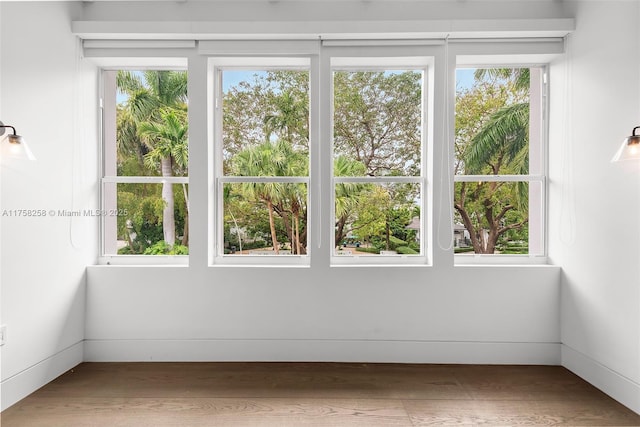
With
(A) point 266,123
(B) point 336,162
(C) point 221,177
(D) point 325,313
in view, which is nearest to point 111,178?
(C) point 221,177

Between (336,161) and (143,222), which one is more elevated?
(336,161)

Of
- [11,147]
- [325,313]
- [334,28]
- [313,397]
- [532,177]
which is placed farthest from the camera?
[532,177]

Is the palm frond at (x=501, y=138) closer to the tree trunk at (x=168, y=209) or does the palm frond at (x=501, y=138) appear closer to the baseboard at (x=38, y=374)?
the tree trunk at (x=168, y=209)

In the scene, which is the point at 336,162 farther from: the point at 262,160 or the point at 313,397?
the point at 313,397

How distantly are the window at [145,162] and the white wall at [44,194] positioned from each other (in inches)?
5.4

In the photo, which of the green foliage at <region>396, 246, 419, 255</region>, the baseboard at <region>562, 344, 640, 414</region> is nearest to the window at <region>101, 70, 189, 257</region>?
the green foliage at <region>396, 246, 419, 255</region>

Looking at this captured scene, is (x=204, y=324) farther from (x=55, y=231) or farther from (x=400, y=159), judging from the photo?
(x=400, y=159)

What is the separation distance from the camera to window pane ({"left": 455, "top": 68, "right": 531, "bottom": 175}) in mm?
2947

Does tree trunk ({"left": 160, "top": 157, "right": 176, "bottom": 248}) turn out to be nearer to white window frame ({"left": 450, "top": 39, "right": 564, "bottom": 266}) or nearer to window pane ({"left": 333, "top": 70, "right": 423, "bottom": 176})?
window pane ({"left": 333, "top": 70, "right": 423, "bottom": 176})

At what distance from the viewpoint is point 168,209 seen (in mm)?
2986

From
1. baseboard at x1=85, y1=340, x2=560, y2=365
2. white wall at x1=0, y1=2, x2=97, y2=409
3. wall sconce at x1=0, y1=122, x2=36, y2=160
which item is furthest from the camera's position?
baseboard at x1=85, y1=340, x2=560, y2=365

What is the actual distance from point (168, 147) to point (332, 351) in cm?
211

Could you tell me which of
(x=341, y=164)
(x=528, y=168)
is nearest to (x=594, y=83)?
(x=528, y=168)

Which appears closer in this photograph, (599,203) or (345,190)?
(599,203)
